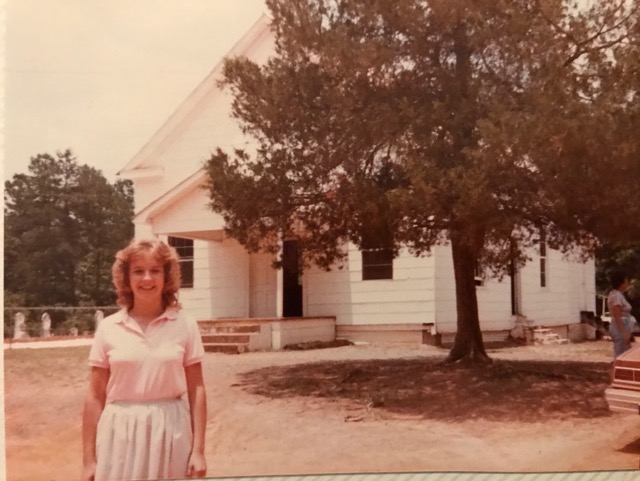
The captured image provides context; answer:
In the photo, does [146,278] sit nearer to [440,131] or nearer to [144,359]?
[144,359]

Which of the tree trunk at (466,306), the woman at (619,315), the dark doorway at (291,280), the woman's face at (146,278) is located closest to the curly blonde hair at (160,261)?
the woman's face at (146,278)

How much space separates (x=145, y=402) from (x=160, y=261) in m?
0.74

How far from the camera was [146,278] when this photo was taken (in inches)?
139

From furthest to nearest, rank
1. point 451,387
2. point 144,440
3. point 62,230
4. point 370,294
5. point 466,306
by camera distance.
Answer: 1. point 370,294
2. point 466,306
3. point 62,230
4. point 451,387
5. point 144,440

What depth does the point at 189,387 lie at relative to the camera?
132 inches

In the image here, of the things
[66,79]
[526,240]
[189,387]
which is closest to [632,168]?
[526,240]

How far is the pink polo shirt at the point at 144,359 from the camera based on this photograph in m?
3.33

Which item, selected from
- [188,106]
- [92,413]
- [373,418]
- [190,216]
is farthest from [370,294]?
[92,413]

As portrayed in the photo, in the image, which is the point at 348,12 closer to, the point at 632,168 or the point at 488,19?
the point at 488,19

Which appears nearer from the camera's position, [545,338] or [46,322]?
[46,322]

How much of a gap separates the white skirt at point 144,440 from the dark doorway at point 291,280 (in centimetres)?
108

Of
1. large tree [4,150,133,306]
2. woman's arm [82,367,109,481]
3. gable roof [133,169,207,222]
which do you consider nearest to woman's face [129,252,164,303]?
large tree [4,150,133,306]

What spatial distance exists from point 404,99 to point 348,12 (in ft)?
2.08

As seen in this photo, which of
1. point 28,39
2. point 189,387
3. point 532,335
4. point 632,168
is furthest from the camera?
point 532,335
